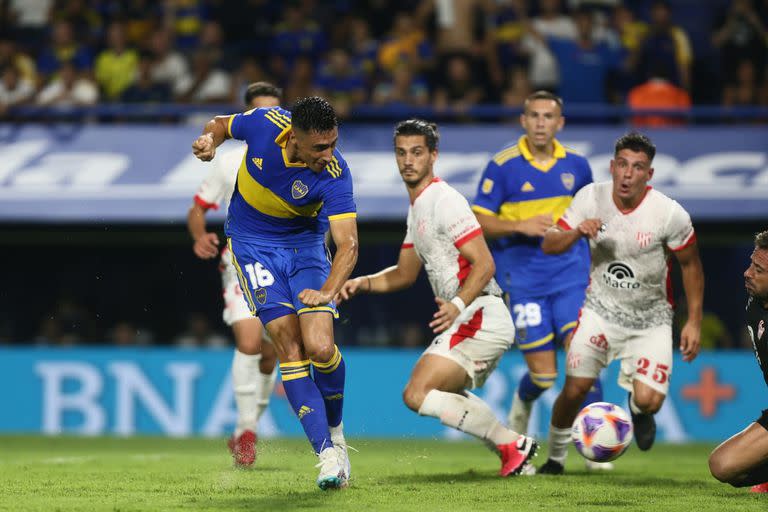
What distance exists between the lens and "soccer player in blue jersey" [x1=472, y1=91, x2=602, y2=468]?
30.7ft

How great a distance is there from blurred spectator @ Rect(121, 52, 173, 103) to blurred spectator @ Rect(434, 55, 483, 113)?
3.45 metres

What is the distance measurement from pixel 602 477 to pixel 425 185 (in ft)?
7.70

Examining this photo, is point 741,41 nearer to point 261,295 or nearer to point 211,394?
point 211,394

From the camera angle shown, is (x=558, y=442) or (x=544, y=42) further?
(x=544, y=42)

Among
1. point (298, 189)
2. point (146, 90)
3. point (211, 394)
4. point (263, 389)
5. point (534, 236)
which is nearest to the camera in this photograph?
point (298, 189)

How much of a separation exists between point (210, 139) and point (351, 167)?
741 centimetres

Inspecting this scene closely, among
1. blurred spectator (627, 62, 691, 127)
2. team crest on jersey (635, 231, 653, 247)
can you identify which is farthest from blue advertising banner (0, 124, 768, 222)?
team crest on jersey (635, 231, 653, 247)

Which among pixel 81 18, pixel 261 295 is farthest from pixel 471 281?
pixel 81 18

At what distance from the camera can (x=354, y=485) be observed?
7.46 meters

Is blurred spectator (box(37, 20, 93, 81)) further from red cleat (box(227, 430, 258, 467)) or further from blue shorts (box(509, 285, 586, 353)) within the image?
blue shorts (box(509, 285, 586, 353))

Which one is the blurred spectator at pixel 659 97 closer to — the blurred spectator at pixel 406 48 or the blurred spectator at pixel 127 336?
the blurred spectator at pixel 406 48

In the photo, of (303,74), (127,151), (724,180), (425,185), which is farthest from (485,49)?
(425,185)

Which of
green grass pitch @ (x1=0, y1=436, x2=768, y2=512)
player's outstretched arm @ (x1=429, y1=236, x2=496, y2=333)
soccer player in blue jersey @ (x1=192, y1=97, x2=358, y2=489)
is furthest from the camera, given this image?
player's outstretched arm @ (x1=429, y1=236, x2=496, y2=333)

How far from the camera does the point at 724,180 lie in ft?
47.1
